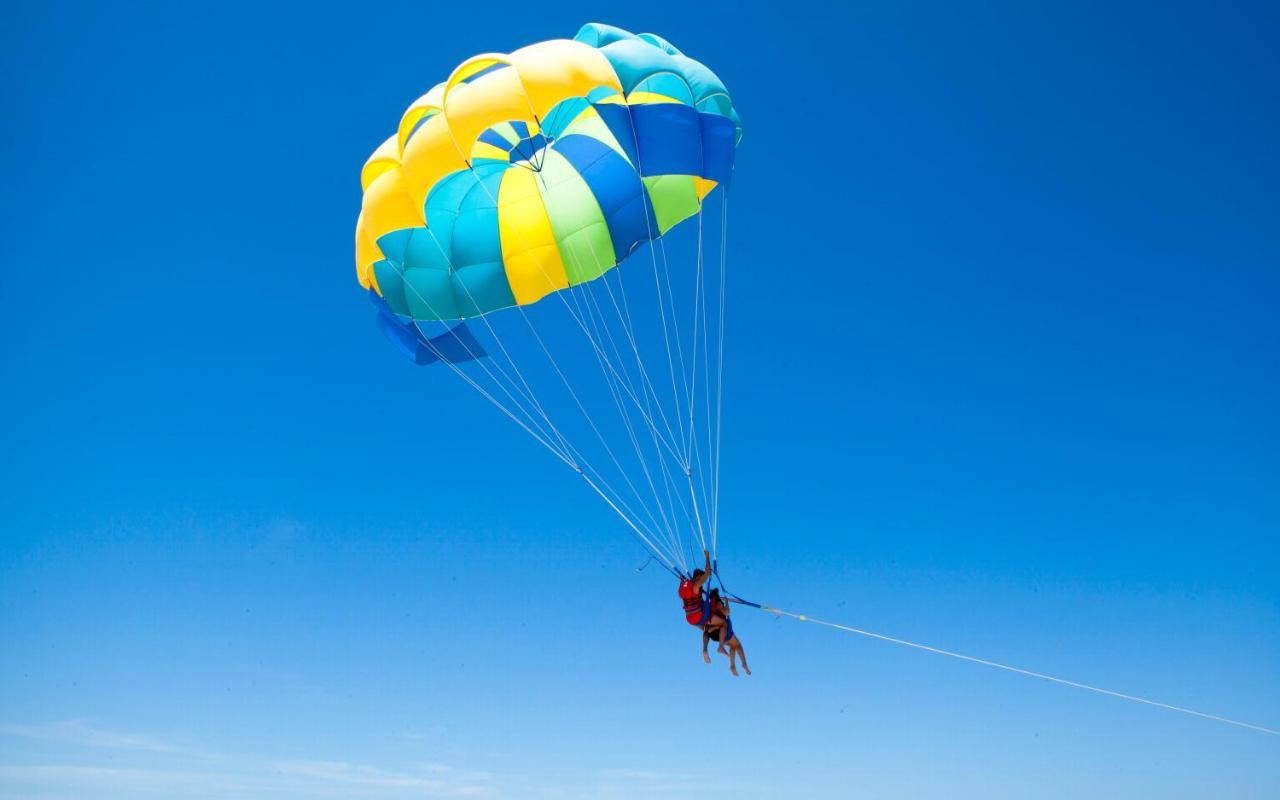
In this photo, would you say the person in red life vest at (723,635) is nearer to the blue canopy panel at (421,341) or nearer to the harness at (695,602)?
the harness at (695,602)

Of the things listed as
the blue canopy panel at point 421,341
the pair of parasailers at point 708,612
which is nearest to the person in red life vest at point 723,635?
the pair of parasailers at point 708,612

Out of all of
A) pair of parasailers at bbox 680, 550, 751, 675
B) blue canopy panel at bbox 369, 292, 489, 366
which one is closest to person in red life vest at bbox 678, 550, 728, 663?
pair of parasailers at bbox 680, 550, 751, 675

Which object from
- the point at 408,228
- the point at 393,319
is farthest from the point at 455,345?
the point at 408,228

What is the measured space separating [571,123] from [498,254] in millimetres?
2139

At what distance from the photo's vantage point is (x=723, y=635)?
11.5 m

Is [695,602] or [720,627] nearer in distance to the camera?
[695,602]

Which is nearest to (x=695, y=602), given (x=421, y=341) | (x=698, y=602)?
(x=698, y=602)

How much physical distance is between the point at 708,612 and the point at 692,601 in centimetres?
23

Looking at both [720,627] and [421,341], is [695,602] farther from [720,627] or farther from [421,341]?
[421,341]

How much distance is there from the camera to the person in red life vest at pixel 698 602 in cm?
1131

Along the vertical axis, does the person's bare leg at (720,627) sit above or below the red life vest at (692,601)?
below

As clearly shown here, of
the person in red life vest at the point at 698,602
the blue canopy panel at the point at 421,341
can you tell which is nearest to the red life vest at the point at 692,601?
the person in red life vest at the point at 698,602

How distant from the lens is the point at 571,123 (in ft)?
45.1

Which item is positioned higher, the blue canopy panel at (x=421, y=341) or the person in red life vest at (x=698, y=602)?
the blue canopy panel at (x=421, y=341)
